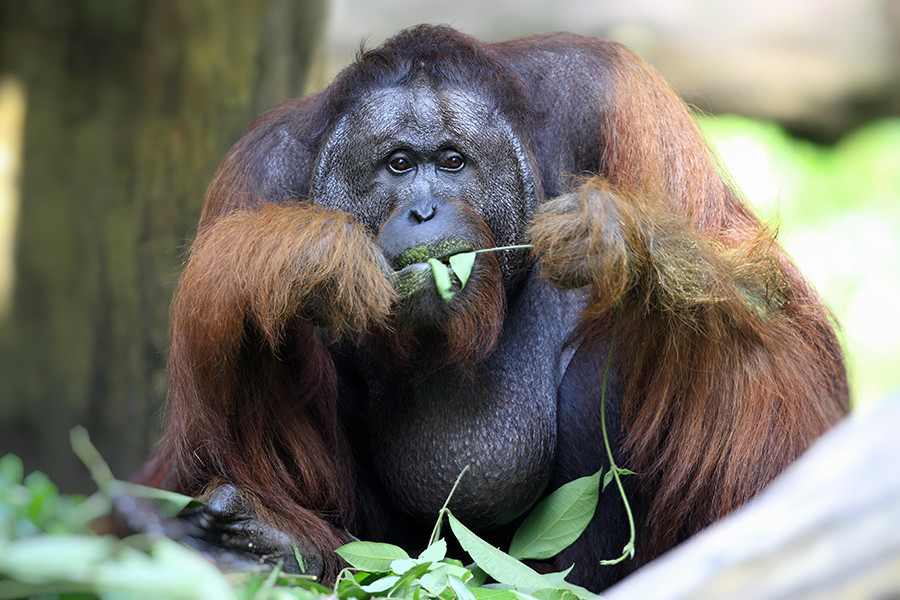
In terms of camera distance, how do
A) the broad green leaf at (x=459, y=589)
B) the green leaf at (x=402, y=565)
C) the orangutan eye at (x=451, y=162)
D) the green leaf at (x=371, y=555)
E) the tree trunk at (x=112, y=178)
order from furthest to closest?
the tree trunk at (x=112, y=178) < the orangutan eye at (x=451, y=162) < the green leaf at (x=371, y=555) < the green leaf at (x=402, y=565) < the broad green leaf at (x=459, y=589)

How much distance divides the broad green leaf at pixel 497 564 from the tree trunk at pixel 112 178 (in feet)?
5.19

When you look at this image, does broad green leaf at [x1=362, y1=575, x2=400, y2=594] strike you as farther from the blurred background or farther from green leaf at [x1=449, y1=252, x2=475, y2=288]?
the blurred background

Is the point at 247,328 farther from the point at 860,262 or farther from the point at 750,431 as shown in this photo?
the point at 860,262

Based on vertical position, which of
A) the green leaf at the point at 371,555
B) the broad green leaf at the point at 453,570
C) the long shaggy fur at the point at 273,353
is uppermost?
the long shaggy fur at the point at 273,353

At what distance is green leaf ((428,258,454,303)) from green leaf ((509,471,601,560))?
2.06 ft

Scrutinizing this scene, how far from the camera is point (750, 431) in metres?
2.20

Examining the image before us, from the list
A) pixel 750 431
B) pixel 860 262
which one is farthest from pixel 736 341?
pixel 860 262

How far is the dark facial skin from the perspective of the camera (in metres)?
2.26

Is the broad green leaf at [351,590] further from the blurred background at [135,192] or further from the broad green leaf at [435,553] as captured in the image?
the blurred background at [135,192]

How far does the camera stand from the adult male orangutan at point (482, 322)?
2113 mm

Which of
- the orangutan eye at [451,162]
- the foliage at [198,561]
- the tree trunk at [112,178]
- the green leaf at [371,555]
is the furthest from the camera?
the tree trunk at [112,178]

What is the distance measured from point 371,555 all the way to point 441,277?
0.69 m

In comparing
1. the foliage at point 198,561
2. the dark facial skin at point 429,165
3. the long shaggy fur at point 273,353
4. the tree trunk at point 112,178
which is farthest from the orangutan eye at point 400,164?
the tree trunk at point 112,178

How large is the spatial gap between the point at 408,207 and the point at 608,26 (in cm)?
524
